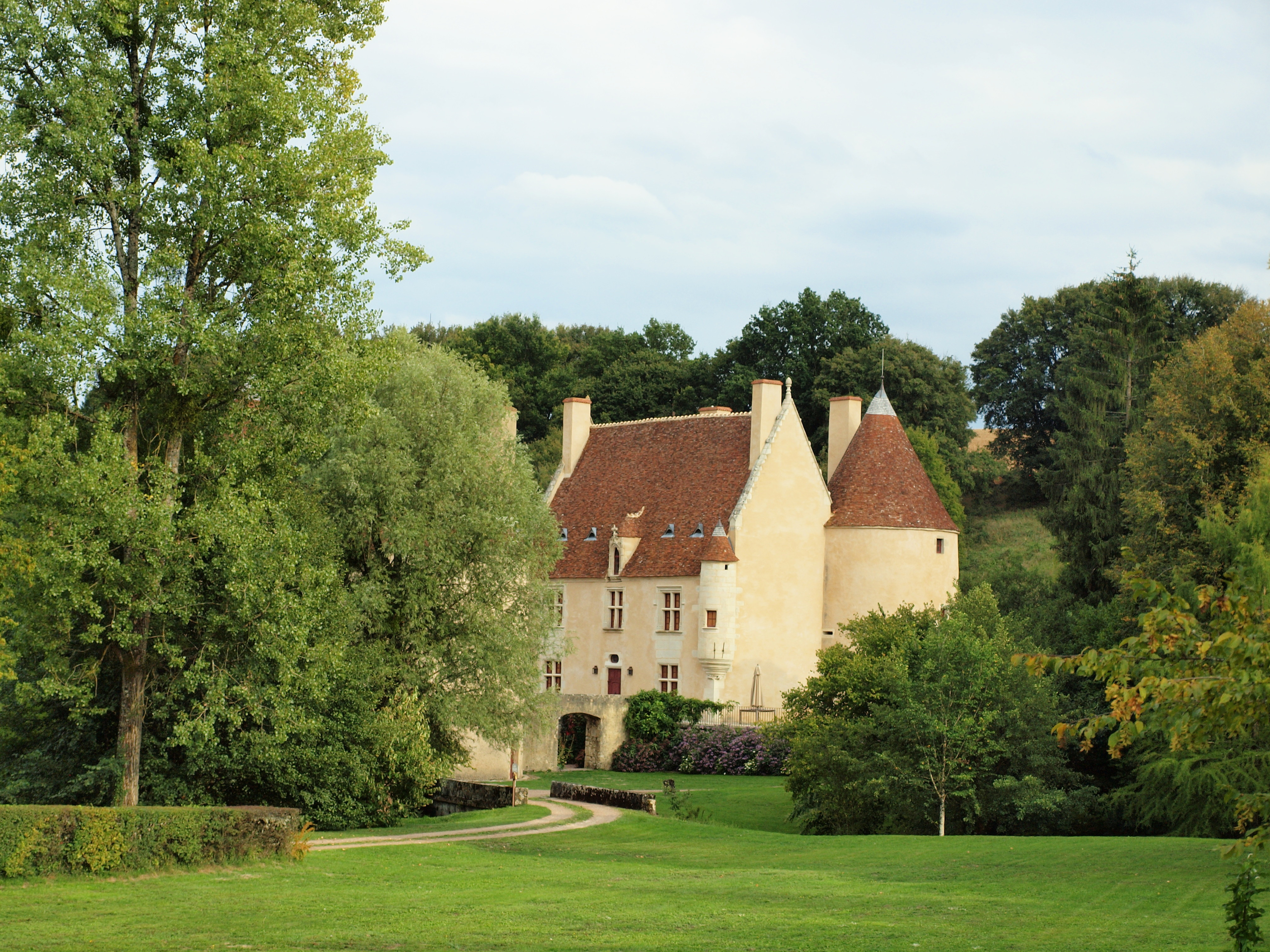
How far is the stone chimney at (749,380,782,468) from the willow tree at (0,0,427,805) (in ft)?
79.7

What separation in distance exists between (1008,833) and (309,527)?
16.2 meters

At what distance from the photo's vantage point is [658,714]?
42531 millimetres

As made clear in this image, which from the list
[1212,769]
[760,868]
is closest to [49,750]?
[760,868]

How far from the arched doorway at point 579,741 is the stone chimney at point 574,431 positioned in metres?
11.6

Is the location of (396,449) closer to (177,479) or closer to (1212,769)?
(177,479)

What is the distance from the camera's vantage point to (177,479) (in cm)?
2206

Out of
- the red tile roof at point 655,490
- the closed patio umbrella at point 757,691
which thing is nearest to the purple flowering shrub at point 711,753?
the closed patio umbrella at point 757,691

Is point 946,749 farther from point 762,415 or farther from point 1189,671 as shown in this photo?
point 762,415

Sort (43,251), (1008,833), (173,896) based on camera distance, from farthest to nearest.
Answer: (1008,833) < (43,251) < (173,896)

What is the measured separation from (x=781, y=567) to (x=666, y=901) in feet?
104

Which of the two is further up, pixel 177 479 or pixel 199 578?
pixel 177 479

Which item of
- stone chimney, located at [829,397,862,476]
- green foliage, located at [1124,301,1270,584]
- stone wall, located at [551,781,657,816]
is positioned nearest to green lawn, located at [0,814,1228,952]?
stone wall, located at [551,781,657,816]

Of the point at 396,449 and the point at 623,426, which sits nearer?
the point at 396,449

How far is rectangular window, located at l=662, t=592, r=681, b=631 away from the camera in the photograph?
1822 inches
